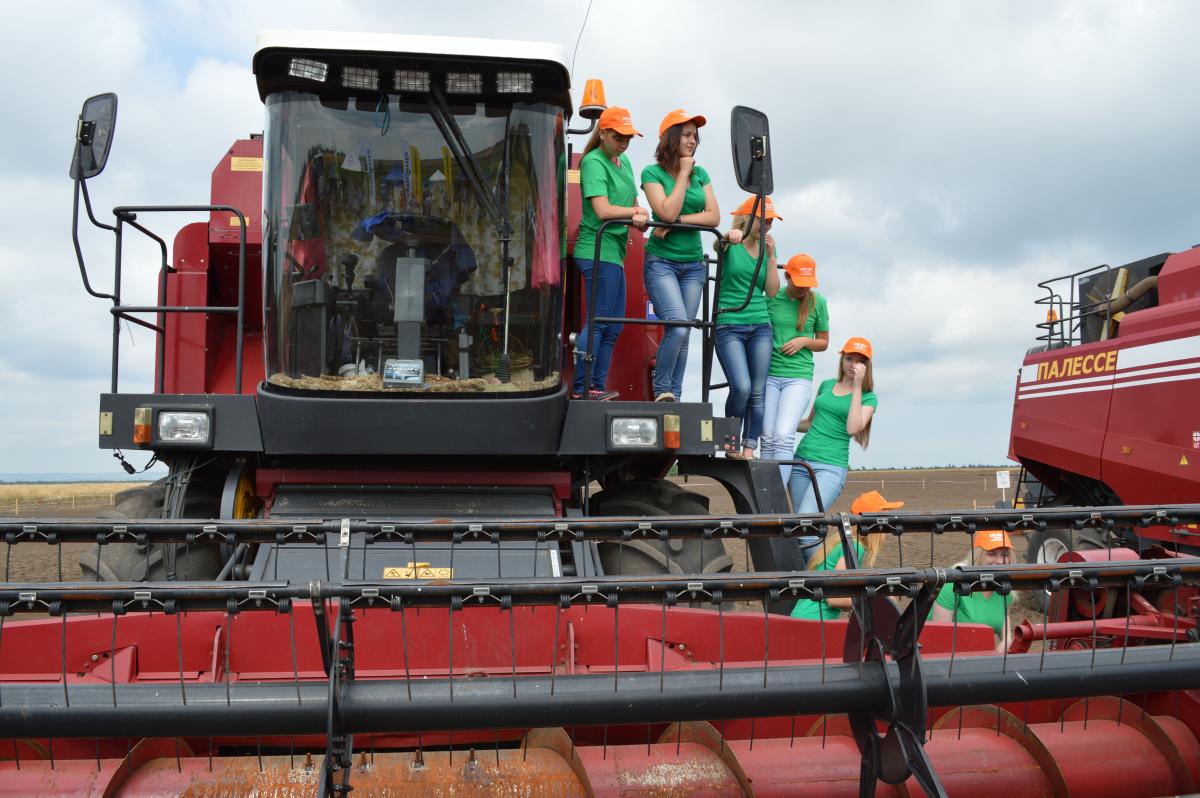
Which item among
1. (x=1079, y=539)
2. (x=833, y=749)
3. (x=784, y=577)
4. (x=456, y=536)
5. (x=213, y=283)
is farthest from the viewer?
(x=1079, y=539)

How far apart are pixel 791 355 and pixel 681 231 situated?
1437 millimetres

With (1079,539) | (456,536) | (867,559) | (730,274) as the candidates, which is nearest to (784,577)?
(456,536)

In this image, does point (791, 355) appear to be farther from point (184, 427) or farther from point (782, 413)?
point (184, 427)

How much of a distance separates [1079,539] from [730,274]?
5.15 m

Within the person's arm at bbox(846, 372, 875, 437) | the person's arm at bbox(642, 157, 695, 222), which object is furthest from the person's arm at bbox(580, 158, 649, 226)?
the person's arm at bbox(846, 372, 875, 437)

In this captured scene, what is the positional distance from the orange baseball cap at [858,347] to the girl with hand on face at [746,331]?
0.61 meters

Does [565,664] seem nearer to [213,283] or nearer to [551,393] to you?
[551,393]

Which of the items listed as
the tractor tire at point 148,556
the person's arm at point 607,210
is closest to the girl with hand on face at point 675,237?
the person's arm at point 607,210

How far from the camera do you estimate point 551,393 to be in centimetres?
480

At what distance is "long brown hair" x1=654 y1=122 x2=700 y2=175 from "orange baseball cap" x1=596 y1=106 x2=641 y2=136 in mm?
262

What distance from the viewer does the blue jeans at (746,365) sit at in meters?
6.17

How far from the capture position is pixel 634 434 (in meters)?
4.91

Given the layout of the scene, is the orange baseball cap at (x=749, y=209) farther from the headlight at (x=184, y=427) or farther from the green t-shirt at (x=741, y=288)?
the headlight at (x=184, y=427)

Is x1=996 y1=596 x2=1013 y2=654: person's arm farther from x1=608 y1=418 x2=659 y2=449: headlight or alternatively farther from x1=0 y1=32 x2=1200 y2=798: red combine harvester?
x1=608 y1=418 x2=659 y2=449: headlight
